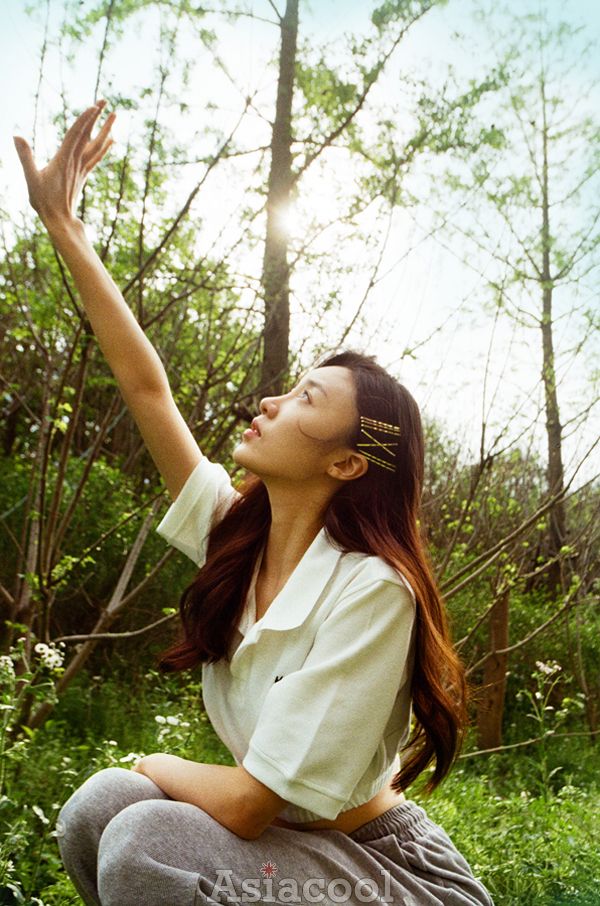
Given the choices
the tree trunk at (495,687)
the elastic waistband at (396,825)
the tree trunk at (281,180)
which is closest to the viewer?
the elastic waistband at (396,825)

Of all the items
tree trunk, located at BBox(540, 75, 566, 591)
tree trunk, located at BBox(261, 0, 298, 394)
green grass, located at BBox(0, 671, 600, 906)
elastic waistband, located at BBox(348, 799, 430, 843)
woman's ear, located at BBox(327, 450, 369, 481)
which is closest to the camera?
elastic waistband, located at BBox(348, 799, 430, 843)

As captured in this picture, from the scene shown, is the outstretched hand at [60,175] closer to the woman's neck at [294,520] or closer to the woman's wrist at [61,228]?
the woman's wrist at [61,228]

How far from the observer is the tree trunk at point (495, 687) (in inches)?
184

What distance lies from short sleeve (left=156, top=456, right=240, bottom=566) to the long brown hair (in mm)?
39

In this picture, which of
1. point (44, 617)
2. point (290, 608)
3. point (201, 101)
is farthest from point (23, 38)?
point (290, 608)

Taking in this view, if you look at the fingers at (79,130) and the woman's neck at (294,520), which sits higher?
the fingers at (79,130)

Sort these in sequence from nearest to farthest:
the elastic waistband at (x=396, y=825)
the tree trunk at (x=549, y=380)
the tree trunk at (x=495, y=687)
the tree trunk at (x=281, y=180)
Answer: the elastic waistband at (x=396, y=825) → the tree trunk at (x=281, y=180) → the tree trunk at (x=549, y=380) → the tree trunk at (x=495, y=687)

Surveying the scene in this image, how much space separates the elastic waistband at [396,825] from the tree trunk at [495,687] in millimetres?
3147

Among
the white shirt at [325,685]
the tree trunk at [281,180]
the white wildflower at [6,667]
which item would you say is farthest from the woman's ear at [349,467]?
the tree trunk at [281,180]

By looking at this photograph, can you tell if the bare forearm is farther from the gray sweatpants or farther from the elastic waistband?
the elastic waistband

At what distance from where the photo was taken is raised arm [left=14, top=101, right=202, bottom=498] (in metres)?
1.71

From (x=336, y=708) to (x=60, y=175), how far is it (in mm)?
1133

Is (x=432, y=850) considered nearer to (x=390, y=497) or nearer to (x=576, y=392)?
(x=390, y=497)

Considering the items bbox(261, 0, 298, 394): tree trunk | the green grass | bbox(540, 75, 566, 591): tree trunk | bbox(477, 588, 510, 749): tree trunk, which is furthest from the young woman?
bbox(477, 588, 510, 749): tree trunk
